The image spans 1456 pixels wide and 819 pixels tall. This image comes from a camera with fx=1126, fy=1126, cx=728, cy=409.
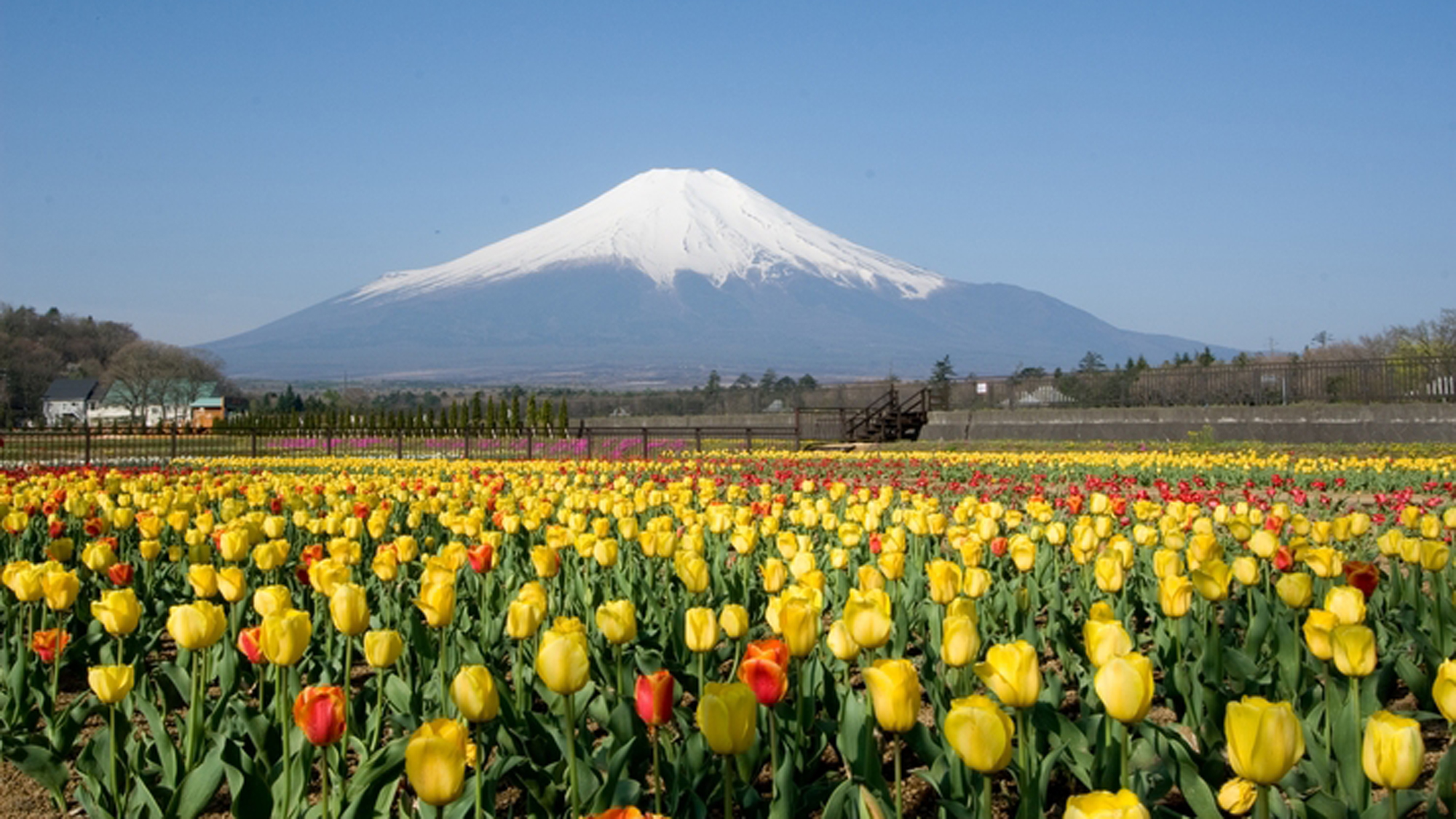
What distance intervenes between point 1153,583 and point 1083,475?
898cm

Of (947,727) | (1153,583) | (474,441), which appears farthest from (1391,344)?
(947,727)

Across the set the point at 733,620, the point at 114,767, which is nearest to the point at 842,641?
the point at 733,620

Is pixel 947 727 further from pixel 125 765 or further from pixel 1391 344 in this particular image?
pixel 1391 344

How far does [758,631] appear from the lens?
480 centimetres

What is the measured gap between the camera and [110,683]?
9.13ft

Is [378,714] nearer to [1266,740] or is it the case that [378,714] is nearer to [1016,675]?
[1016,675]

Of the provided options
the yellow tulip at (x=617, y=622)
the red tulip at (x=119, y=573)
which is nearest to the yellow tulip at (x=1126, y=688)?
the yellow tulip at (x=617, y=622)

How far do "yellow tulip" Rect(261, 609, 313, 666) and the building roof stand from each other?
112m

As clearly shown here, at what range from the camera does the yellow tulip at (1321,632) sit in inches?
117

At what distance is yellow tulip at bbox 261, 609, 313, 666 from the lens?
283cm

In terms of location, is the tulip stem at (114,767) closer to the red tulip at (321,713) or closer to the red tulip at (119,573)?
the red tulip at (321,713)

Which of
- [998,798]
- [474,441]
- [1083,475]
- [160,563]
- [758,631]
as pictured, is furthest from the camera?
[474,441]

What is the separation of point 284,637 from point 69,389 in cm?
11656

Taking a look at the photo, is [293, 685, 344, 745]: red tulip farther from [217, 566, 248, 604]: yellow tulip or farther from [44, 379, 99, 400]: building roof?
[44, 379, 99, 400]: building roof
